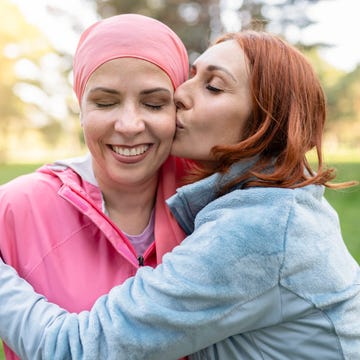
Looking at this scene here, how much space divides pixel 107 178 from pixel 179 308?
2.54ft

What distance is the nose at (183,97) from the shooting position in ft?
7.60

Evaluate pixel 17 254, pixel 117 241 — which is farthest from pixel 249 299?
pixel 17 254

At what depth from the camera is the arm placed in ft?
6.05

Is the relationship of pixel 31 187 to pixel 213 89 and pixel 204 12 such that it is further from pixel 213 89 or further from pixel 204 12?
pixel 204 12

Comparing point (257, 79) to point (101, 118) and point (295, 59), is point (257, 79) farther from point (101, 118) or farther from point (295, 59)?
point (101, 118)

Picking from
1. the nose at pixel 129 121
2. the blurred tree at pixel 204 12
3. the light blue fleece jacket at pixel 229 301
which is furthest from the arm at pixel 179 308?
the blurred tree at pixel 204 12

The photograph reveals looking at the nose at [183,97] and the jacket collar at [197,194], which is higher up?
the nose at [183,97]

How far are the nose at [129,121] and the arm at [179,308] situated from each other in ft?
1.64

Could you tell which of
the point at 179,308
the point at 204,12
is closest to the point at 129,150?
the point at 179,308

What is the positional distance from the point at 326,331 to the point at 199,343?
46 centimetres

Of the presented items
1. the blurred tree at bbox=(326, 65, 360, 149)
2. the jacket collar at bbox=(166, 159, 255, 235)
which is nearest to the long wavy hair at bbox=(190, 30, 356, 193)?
the jacket collar at bbox=(166, 159, 255, 235)

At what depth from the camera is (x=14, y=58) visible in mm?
41938

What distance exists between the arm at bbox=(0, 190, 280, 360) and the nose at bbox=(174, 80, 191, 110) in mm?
567

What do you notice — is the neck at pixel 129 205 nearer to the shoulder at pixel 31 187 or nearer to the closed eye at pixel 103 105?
the shoulder at pixel 31 187
